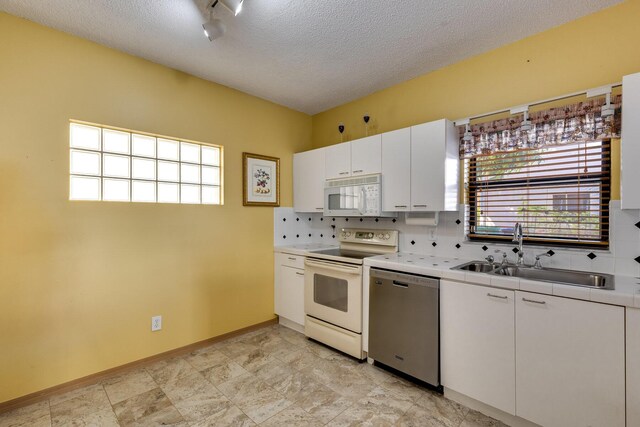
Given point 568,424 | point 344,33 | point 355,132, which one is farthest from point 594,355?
point 355,132

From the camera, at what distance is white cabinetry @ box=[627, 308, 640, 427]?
54.6 inches

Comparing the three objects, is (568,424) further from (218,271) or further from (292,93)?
(292,93)

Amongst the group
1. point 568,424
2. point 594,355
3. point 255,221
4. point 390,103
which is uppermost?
point 390,103

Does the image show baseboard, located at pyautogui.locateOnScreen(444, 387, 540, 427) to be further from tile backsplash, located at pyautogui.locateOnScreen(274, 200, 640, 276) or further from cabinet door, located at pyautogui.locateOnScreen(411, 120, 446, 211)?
cabinet door, located at pyautogui.locateOnScreen(411, 120, 446, 211)

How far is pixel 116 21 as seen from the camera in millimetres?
2020

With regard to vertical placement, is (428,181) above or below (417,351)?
Answer: above

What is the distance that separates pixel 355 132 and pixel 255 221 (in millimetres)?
1546

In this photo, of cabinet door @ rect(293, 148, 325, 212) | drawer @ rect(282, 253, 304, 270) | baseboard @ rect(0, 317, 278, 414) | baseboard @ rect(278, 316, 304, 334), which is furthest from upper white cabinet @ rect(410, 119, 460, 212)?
baseboard @ rect(0, 317, 278, 414)

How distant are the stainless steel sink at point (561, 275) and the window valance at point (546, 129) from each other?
88 cm

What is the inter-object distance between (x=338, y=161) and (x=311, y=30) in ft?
4.23

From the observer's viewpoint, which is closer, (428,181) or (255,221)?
(428,181)

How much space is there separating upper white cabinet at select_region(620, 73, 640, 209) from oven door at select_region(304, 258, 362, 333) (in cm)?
173

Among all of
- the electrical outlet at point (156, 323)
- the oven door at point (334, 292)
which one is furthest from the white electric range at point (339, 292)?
the electrical outlet at point (156, 323)

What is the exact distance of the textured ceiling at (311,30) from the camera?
1.88 meters
